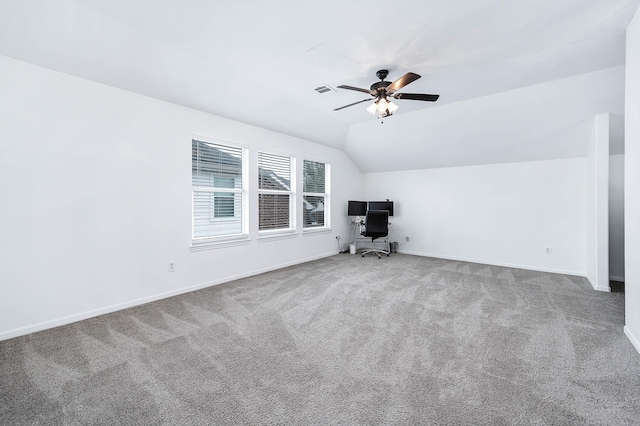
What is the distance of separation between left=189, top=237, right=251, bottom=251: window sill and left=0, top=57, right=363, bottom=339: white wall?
0.25 feet

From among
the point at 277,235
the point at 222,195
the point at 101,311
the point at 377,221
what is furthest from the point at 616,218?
the point at 101,311

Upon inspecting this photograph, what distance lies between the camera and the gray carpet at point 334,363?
1656 mm

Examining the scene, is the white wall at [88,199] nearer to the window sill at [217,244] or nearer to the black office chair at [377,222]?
the window sill at [217,244]

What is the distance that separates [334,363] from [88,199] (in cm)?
305

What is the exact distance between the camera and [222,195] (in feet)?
14.4

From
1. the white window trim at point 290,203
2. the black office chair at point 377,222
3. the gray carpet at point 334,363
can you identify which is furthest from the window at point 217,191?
the black office chair at point 377,222

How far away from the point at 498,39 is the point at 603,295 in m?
3.59

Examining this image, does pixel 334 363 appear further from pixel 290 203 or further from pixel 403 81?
pixel 290 203

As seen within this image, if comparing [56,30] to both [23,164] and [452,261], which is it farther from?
[452,261]

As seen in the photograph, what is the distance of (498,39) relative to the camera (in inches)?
106

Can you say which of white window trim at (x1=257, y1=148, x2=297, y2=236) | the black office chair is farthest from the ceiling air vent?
the black office chair

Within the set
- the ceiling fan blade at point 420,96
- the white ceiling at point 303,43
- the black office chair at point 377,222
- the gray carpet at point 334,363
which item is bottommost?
the gray carpet at point 334,363

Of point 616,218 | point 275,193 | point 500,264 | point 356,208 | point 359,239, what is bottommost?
point 500,264

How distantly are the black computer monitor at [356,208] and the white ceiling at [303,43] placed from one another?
3.05 meters
